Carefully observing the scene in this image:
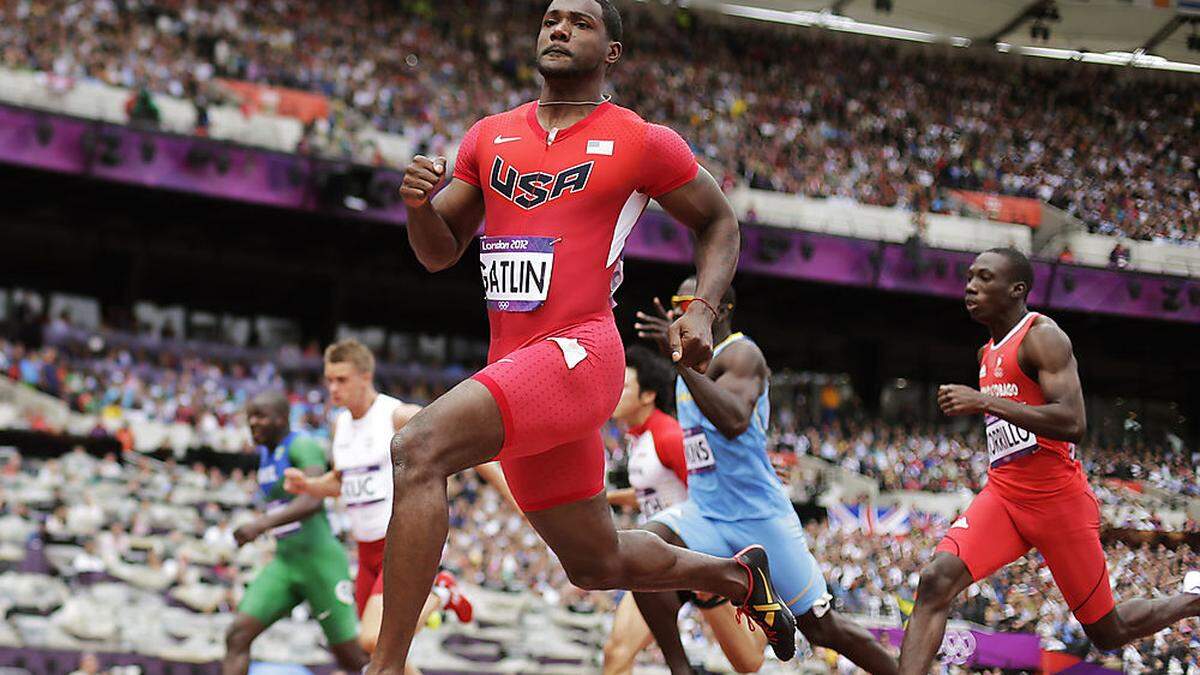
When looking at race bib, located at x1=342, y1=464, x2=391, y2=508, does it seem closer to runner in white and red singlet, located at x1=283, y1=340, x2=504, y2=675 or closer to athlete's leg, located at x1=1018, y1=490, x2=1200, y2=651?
runner in white and red singlet, located at x1=283, y1=340, x2=504, y2=675

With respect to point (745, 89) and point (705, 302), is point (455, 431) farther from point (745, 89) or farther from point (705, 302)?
point (745, 89)

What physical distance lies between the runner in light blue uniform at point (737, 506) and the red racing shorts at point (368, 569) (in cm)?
175

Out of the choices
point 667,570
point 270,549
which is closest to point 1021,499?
point 667,570

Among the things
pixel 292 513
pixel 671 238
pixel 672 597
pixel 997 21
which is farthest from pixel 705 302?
pixel 997 21

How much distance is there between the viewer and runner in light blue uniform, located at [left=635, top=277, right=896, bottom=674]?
607cm

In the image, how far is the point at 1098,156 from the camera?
98.5 ft

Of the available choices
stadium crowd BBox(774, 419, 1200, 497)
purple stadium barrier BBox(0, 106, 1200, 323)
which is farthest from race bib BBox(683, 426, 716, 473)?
purple stadium barrier BBox(0, 106, 1200, 323)

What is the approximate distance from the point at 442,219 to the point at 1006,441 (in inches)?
136

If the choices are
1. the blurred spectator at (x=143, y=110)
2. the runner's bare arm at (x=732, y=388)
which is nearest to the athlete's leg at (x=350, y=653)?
the runner's bare arm at (x=732, y=388)

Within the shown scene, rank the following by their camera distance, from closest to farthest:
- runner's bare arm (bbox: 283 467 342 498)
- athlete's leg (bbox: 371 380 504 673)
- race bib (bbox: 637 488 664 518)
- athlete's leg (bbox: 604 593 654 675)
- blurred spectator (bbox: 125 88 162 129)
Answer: athlete's leg (bbox: 371 380 504 673) → runner's bare arm (bbox: 283 467 342 498) → athlete's leg (bbox: 604 593 654 675) → race bib (bbox: 637 488 664 518) → blurred spectator (bbox: 125 88 162 129)

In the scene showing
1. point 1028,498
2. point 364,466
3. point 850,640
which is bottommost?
point 850,640

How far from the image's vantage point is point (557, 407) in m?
3.90

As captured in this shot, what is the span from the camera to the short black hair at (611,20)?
4320mm

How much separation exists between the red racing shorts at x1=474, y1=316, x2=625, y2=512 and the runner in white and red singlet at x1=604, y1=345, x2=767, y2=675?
2736 millimetres
